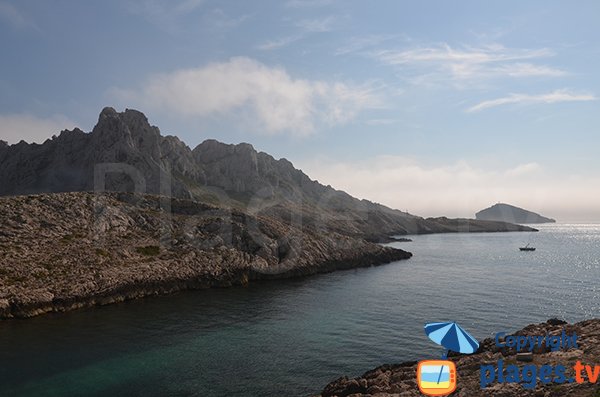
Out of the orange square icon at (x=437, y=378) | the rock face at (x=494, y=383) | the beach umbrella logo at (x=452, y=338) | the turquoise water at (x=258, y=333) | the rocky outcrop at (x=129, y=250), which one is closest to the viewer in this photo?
the orange square icon at (x=437, y=378)

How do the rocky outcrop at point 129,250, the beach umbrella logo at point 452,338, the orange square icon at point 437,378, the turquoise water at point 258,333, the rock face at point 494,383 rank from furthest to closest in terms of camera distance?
1. the rocky outcrop at point 129,250
2. the turquoise water at point 258,333
3. the beach umbrella logo at point 452,338
4. the rock face at point 494,383
5. the orange square icon at point 437,378

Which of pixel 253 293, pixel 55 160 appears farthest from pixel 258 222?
pixel 55 160

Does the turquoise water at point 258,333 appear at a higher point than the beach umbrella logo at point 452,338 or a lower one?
lower

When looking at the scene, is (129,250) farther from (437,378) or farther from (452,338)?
(437,378)

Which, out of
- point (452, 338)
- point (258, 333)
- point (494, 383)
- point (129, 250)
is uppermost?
point (129, 250)

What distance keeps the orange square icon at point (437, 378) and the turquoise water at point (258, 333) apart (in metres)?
16.0

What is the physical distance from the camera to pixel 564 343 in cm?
2864

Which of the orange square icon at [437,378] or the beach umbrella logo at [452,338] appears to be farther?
the beach umbrella logo at [452,338]

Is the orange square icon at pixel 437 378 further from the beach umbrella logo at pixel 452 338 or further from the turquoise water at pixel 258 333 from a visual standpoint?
the turquoise water at pixel 258 333

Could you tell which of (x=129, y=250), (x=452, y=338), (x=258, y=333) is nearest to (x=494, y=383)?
(x=452, y=338)

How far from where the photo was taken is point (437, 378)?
60.8 feet

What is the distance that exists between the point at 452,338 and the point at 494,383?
3413 millimetres

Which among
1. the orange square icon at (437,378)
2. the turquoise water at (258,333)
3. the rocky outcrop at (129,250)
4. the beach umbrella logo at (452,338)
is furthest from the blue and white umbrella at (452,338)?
the rocky outcrop at (129,250)

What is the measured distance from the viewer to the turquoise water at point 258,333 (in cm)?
3416
